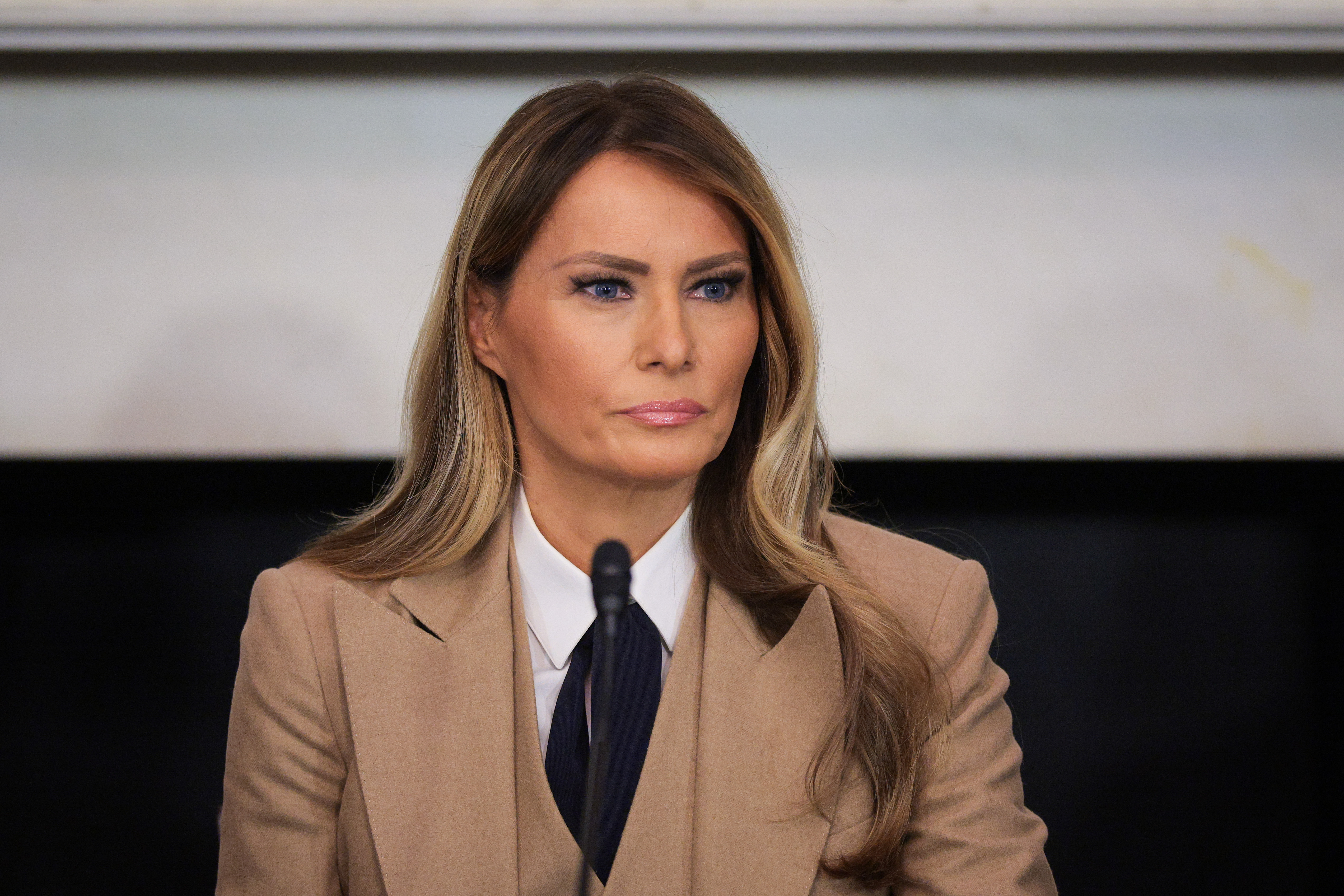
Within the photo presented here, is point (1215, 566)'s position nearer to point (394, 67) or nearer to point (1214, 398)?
point (1214, 398)

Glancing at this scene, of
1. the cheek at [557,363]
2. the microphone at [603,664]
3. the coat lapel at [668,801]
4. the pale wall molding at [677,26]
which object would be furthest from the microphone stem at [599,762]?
the pale wall molding at [677,26]

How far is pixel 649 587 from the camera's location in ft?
5.47

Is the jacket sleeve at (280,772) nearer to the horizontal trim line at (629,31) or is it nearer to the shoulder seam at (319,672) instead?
the shoulder seam at (319,672)

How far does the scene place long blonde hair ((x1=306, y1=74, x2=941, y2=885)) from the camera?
1.53 m

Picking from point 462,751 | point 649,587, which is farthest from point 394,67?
point 462,751

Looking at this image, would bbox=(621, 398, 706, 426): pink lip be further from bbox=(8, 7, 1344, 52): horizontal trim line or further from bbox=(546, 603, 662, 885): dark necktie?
bbox=(8, 7, 1344, 52): horizontal trim line

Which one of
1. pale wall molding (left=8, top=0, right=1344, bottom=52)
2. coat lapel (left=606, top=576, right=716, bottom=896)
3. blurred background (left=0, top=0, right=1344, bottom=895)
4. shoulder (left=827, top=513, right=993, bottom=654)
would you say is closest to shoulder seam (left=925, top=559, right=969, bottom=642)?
shoulder (left=827, top=513, right=993, bottom=654)

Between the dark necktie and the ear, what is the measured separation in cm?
39

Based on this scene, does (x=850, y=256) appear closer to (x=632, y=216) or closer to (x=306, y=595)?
(x=632, y=216)

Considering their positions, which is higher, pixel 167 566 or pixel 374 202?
pixel 374 202

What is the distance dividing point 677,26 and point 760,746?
4.48 feet

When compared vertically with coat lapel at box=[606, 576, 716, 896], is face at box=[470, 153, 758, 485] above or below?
above

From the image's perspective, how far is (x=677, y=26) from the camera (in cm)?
229

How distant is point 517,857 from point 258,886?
0.32 meters
